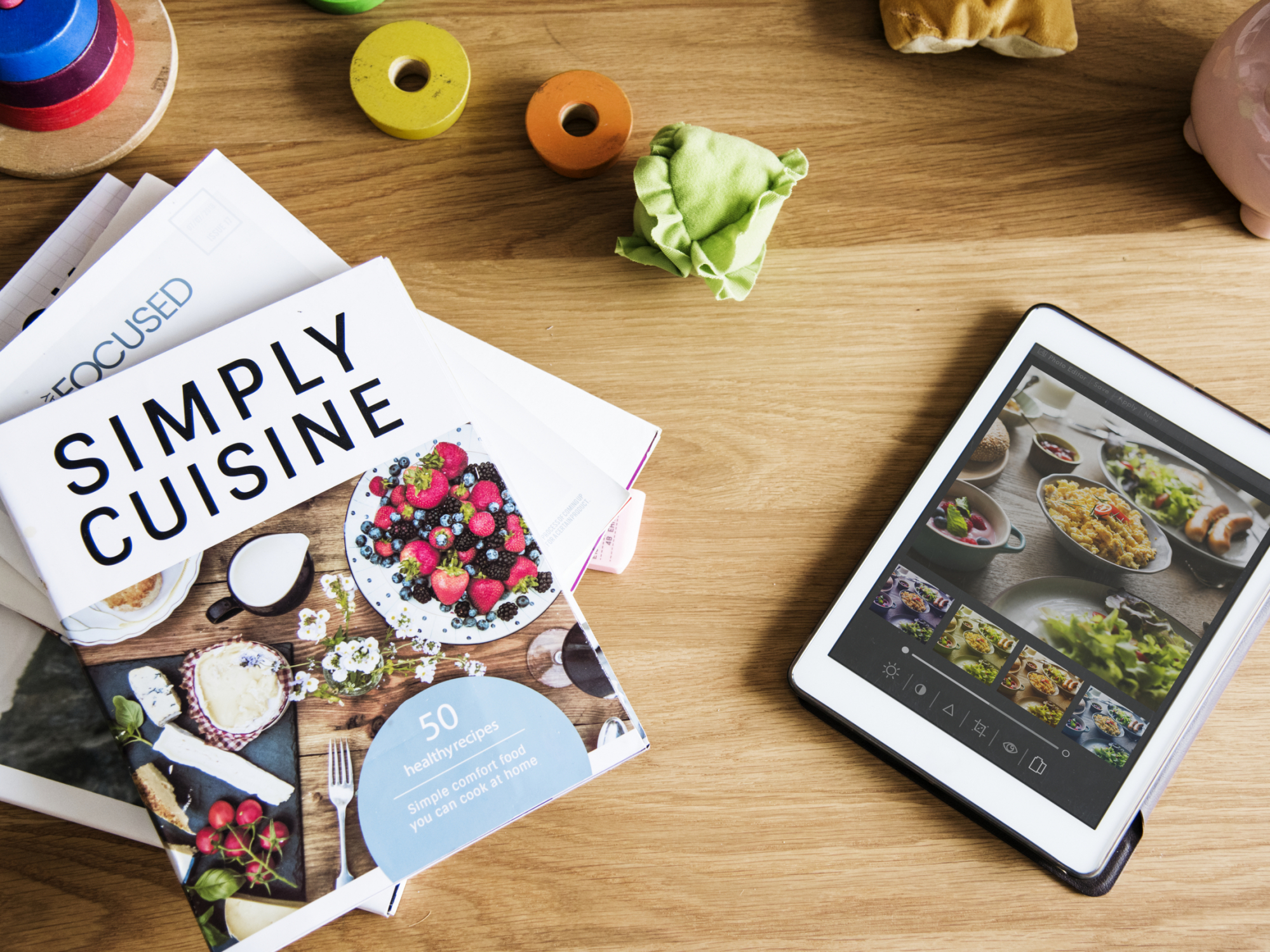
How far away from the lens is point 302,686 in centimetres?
51

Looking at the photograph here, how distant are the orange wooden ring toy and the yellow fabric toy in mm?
232

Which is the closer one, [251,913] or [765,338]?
[251,913]

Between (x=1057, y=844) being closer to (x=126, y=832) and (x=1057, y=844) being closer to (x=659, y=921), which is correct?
(x=659, y=921)

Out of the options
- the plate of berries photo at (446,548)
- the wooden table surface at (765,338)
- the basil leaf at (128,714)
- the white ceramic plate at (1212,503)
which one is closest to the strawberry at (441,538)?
the plate of berries photo at (446,548)

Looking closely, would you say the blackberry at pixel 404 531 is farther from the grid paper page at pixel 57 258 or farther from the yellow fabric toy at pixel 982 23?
the yellow fabric toy at pixel 982 23

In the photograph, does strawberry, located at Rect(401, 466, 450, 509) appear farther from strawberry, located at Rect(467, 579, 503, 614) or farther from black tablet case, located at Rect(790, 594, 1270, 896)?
black tablet case, located at Rect(790, 594, 1270, 896)

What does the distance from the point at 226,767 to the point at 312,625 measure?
0.10m

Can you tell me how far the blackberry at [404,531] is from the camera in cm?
53

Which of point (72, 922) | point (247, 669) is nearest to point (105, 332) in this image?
point (247, 669)

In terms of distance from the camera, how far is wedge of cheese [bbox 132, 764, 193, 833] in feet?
1.62

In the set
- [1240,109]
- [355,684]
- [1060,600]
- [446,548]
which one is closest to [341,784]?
[355,684]

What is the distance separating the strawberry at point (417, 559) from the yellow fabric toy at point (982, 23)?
1.75ft

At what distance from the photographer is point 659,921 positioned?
1.78ft

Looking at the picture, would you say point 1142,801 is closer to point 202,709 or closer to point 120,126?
point 202,709
